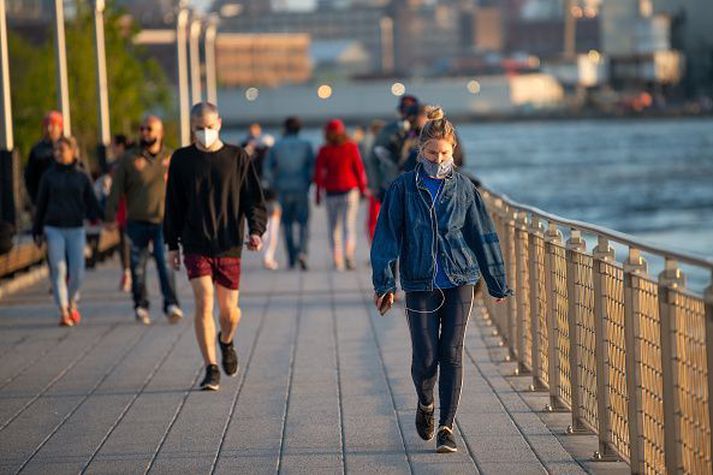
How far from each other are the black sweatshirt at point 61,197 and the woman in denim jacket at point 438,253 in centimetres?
709

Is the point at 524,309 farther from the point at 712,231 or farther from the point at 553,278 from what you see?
the point at 712,231

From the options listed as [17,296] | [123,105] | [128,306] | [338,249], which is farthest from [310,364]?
[123,105]

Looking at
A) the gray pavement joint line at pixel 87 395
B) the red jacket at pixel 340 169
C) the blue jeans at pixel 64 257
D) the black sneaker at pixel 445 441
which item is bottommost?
the gray pavement joint line at pixel 87 395

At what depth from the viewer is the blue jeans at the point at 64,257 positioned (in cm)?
1623

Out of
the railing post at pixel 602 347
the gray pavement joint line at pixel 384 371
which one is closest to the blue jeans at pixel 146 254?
the gray pavement joint line at pixel 384 371

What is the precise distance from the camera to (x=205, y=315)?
1202cm

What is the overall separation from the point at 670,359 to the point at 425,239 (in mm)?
1958

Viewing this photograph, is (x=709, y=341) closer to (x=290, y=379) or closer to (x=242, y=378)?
(x=290, y=379)

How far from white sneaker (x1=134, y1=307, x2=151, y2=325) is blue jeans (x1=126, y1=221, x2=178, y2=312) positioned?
0.22 m

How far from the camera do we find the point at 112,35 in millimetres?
46125

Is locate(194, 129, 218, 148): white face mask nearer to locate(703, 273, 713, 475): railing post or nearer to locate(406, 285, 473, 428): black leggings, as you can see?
locate(406, 285, 473, 428): black leggings

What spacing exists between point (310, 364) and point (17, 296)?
23.8 ft

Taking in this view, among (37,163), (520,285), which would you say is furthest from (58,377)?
(37,163)

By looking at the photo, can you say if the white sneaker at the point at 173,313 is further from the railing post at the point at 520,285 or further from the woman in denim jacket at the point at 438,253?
the woman in denim jacket at the point at 438,253
